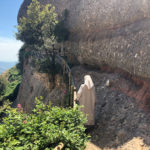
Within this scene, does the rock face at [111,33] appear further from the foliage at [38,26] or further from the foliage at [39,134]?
the foliage at [39,134]

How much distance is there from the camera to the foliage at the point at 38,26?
12547 millimetres

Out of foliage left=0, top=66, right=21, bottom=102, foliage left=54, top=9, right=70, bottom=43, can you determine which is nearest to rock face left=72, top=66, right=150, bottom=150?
foliage left=54, top=9, right=70, bottom=43

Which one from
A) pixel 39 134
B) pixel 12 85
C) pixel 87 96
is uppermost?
pixel 87 96

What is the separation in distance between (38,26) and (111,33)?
6763mm

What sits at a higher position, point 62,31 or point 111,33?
point 62,31

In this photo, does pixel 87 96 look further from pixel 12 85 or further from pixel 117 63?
pixel 12 85

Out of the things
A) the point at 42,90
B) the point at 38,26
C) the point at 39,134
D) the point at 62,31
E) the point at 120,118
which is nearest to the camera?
the point at 39,134

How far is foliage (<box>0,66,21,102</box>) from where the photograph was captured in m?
22.5

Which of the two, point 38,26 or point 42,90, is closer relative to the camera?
point 38,26

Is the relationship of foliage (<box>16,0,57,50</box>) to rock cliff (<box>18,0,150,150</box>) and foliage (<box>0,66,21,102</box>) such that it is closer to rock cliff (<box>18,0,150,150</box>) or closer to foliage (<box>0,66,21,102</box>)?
rock cliff (<box>18,0,150,150</box>)

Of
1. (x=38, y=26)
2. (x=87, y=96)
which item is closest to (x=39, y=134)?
(x=87, y=96)

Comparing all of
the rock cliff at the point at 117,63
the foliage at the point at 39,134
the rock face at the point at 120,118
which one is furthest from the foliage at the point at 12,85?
the foliage at the point at 39,134

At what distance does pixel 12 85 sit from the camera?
84.1 feet

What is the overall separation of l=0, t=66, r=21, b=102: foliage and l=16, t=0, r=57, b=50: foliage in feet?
40.3
